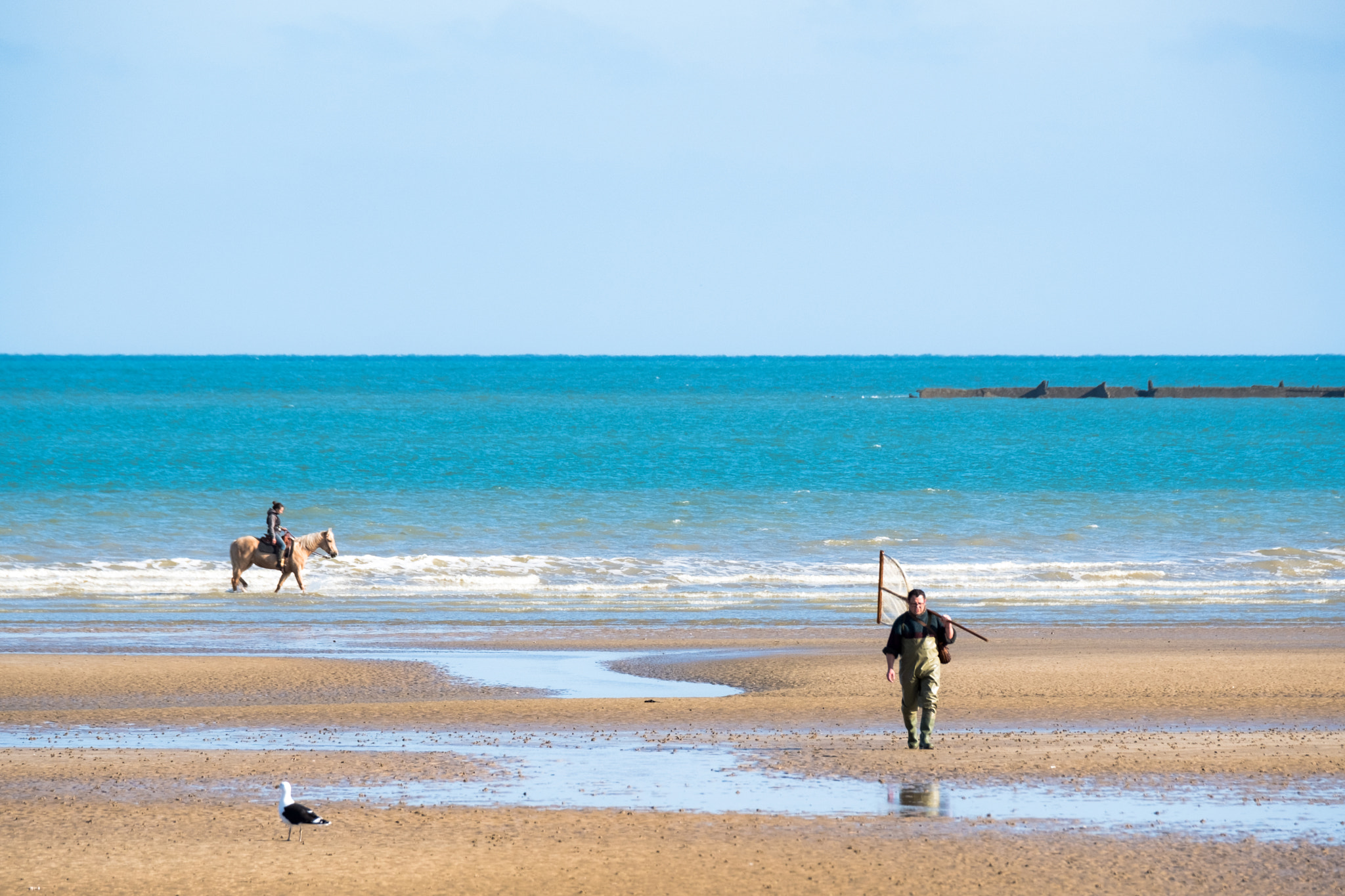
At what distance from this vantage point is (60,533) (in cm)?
3584

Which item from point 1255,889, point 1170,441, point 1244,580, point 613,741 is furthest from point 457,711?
point 1170,441

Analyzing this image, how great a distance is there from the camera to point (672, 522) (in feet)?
127

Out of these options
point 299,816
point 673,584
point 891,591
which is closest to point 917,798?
point 299,816

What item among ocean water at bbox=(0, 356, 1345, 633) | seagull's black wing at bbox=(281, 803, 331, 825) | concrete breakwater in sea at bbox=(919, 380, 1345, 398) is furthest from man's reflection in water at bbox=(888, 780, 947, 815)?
concrete breakwater in sea at bbox=(919, 380, 1345, 398)

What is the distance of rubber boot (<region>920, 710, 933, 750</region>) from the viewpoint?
13.3 meters

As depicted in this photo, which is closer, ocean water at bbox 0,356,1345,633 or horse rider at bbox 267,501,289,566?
ocean water at bbox 0,356,1345,633

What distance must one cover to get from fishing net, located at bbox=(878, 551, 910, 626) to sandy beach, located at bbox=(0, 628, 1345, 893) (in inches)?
38.6

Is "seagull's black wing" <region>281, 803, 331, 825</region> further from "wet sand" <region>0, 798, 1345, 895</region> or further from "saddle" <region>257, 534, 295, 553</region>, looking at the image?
"saddle" <region>257, 534, 295, 553</region>

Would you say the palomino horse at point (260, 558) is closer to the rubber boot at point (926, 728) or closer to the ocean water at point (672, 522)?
the ocean water at point (672, 522)

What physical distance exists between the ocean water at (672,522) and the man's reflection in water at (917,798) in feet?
40.1

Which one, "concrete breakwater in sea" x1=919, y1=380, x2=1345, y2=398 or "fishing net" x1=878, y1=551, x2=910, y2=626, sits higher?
"concrete breakwater in sea" x1=919, y1=380, x2=1345, y2=398

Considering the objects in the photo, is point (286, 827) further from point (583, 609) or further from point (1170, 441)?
point (1170, 441)

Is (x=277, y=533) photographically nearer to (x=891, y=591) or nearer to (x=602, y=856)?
(x=891, y=591)

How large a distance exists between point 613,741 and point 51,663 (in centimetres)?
925
